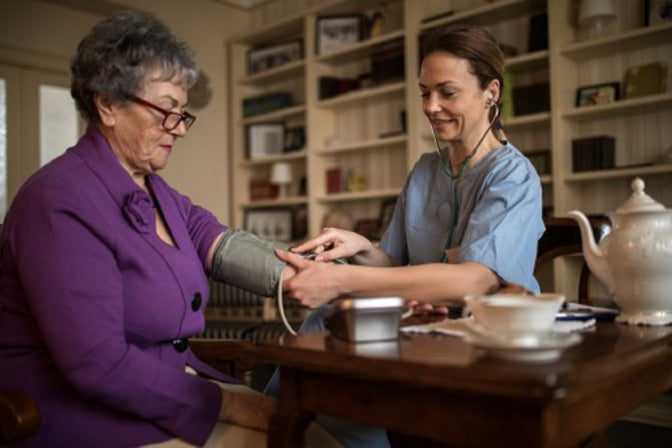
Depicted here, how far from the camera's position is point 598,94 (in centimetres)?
375

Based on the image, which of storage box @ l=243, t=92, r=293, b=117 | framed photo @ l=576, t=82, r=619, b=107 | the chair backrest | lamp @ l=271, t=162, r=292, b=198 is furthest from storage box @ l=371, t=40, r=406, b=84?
the chair backrest

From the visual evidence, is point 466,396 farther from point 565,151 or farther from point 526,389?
point 565,151

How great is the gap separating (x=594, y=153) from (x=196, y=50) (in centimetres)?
311

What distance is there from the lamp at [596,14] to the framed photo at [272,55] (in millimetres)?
2580

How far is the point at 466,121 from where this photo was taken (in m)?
1.79

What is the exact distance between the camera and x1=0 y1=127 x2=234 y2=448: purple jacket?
3.56 ft

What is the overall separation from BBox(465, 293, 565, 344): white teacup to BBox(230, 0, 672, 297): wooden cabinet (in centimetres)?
287

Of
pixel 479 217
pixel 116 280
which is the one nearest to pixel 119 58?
pixel 116 280

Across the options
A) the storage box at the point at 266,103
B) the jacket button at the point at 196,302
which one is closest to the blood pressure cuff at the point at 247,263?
the jacket button at the point at 196,302

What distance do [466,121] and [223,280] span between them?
80 cm

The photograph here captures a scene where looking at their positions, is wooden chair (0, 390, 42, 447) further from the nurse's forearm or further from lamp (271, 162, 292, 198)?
lamp (271, 162, 292, 198)

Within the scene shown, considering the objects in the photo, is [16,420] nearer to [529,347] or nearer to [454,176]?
[529,347]

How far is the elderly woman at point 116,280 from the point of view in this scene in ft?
3.59

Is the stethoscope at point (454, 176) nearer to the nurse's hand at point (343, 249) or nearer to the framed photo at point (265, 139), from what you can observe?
the nurse's hand at point (343, 249)
